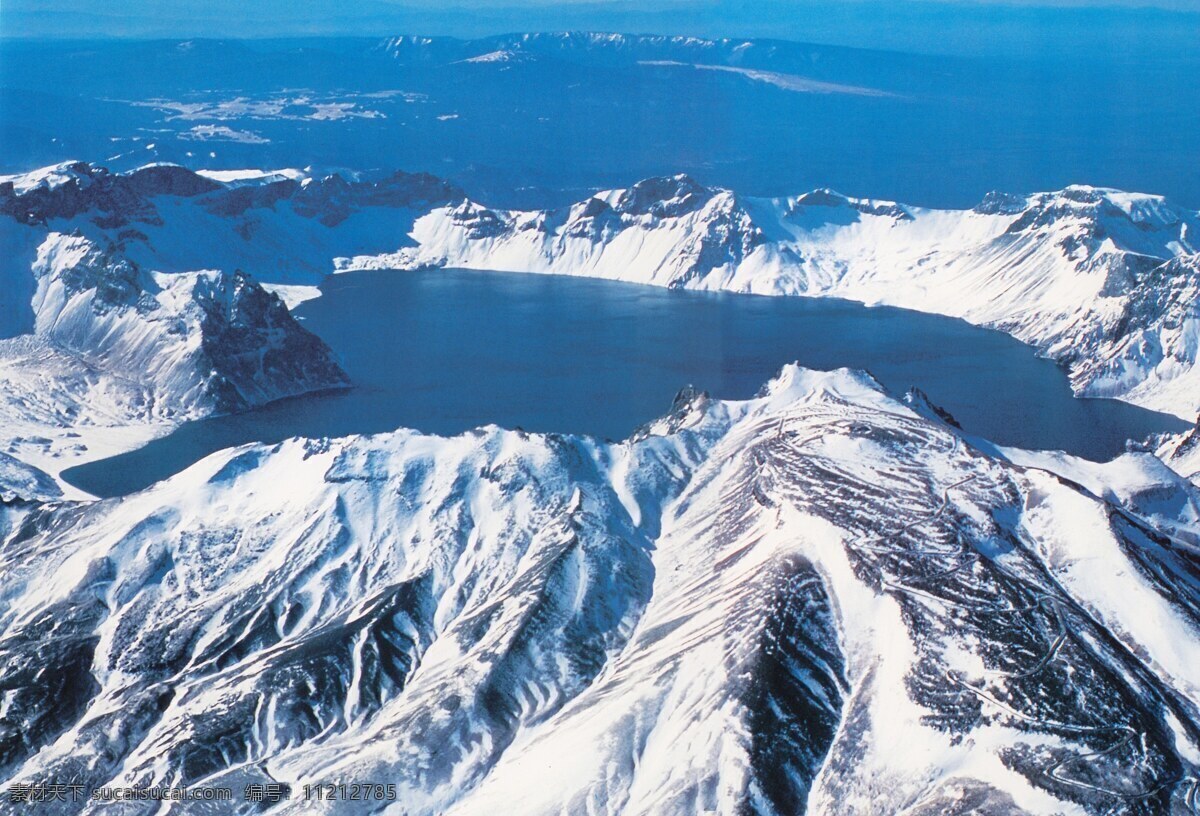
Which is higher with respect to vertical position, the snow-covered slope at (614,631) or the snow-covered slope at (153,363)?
the snow-covered slope at (614,631)

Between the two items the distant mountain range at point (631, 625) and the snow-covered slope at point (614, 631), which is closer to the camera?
the snow-covered slope at point (614, 631)

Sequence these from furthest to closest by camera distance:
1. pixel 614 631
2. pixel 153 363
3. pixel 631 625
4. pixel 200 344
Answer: pixel 153 363, pixel 200 344, pixel 631 625, pixel 614 631

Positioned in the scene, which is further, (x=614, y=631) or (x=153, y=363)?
(x=153, y=363)

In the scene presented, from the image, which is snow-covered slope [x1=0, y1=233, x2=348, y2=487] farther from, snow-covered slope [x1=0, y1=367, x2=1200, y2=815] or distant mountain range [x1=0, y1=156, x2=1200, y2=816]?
snow-covered slope [x1=0, y1=367, x2=1200, y2=815]

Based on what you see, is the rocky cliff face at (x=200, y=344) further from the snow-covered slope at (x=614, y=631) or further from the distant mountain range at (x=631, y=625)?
the snow-covered slope at (x=614, y=631)

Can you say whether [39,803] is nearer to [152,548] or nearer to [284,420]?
[152,548]

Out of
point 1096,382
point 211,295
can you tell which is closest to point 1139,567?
point 1096,382

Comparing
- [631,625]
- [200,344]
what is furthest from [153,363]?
[631,625]

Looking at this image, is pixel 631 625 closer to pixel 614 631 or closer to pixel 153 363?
pixel 614 631

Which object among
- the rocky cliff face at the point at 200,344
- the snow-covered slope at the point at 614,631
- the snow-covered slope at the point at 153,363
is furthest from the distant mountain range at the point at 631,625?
the rocky cliff face at the point at 200,344
